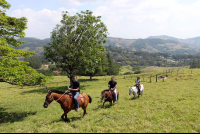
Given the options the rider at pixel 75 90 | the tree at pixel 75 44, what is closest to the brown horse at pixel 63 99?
the rider at pixel 75 90

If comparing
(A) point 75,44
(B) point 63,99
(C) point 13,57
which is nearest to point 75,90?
(B) point 63,99

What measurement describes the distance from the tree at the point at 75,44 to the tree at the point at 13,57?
15.4 meters

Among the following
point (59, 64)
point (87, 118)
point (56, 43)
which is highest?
point (56, 43)

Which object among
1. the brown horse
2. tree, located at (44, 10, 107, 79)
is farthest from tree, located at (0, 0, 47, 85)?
tree, located at (44, 10, 107, 79)

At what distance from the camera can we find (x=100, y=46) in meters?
33.4

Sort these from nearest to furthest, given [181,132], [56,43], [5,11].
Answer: [181,132]
[5,11]
[56,43]

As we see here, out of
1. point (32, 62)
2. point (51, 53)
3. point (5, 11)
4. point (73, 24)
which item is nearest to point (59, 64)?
point (51, 53)

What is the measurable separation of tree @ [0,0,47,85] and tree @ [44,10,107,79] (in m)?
15.4

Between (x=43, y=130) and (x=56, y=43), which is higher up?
(x=56, y=43)

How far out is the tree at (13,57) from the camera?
11227mm

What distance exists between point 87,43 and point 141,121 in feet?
81.5

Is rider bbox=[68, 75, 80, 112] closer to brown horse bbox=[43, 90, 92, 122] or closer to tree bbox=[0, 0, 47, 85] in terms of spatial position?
brown horse bbox=[43, 90, 92, 122]

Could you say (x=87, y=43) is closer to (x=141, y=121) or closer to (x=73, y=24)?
(x=73, y=24)

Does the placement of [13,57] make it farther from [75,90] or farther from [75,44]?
[75,44]
